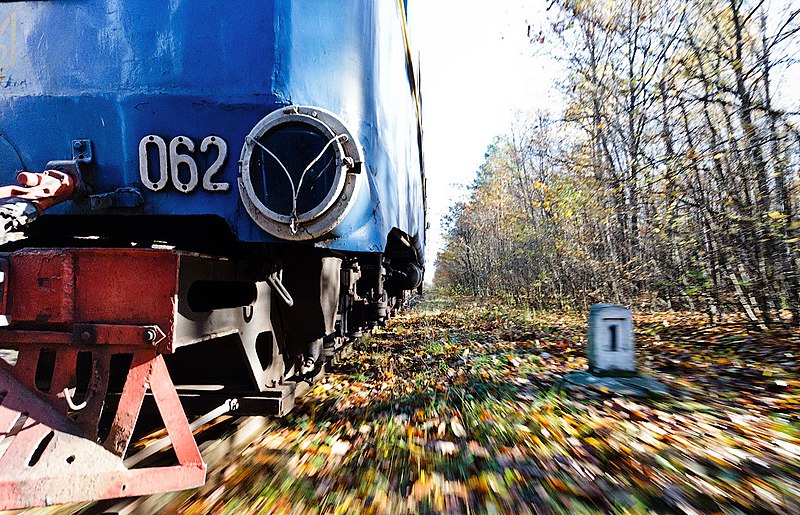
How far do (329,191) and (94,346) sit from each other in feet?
3.77

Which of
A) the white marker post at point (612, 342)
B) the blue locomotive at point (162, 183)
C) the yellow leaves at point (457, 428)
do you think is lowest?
the yellow leaves at point (457, 428)

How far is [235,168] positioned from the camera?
201 cm

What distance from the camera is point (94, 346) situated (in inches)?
64.9

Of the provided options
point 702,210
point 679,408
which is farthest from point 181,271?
point 702,210

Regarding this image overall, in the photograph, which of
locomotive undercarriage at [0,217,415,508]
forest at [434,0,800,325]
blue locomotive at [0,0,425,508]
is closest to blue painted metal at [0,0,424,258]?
blue locomotive at [0,0,425,508]

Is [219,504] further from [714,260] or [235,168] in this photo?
[714,260]

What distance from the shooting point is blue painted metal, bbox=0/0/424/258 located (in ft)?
6.64

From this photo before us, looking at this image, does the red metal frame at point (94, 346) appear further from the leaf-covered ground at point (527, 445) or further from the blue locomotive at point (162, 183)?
the leaf-covered ground at point (527, 445)

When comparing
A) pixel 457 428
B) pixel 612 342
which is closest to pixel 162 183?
pixel 457 428

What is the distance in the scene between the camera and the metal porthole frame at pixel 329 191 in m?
1.85

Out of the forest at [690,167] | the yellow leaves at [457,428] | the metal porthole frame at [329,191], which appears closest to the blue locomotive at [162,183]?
the metal porthole frame at [329,191]

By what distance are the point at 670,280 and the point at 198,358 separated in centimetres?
804

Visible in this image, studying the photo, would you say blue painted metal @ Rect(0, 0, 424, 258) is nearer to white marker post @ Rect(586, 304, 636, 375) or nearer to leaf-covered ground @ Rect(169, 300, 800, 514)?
leaf-covered ground @ Rect(169, 300, 800, 514)

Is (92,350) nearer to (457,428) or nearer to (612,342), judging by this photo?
(457,428)
